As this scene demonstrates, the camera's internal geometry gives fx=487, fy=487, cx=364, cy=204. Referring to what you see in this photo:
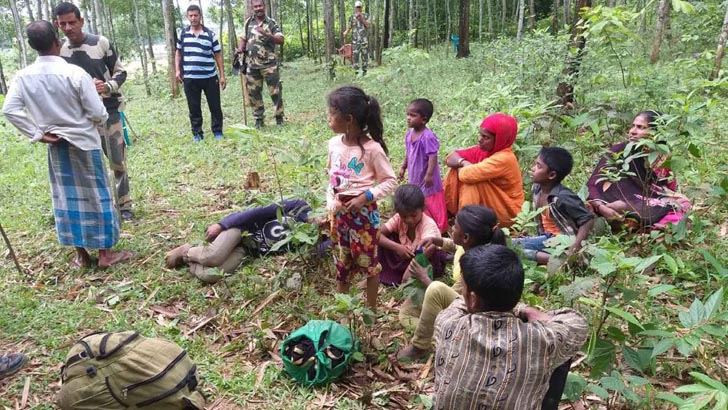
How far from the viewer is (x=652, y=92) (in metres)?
4.89

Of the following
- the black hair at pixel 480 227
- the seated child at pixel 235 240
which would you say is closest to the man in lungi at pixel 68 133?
the seated child at pixel 235 240

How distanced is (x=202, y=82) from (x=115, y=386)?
17.8ft

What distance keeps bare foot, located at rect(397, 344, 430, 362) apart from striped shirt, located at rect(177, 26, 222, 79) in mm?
5477

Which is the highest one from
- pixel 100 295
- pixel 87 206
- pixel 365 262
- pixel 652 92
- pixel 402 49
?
pixel 402 49

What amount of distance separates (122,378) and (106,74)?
129 inches

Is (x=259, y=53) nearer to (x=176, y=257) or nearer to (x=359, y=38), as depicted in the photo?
(x=176, y=257)

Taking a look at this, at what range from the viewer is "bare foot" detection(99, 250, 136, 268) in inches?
150

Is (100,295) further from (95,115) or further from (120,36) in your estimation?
(120,36)

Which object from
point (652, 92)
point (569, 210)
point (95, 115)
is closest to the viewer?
point (569, 210)

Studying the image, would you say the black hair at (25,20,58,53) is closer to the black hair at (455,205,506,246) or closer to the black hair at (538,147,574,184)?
the black hair at (455,205,506,246)

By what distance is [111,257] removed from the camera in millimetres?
3863

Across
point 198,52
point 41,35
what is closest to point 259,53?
point 198,52

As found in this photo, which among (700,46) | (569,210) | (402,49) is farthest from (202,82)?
(700,46)

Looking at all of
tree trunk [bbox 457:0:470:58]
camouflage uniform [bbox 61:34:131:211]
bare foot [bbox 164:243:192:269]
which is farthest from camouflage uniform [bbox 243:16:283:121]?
tree trunk [bbox 457:0:470:58]
